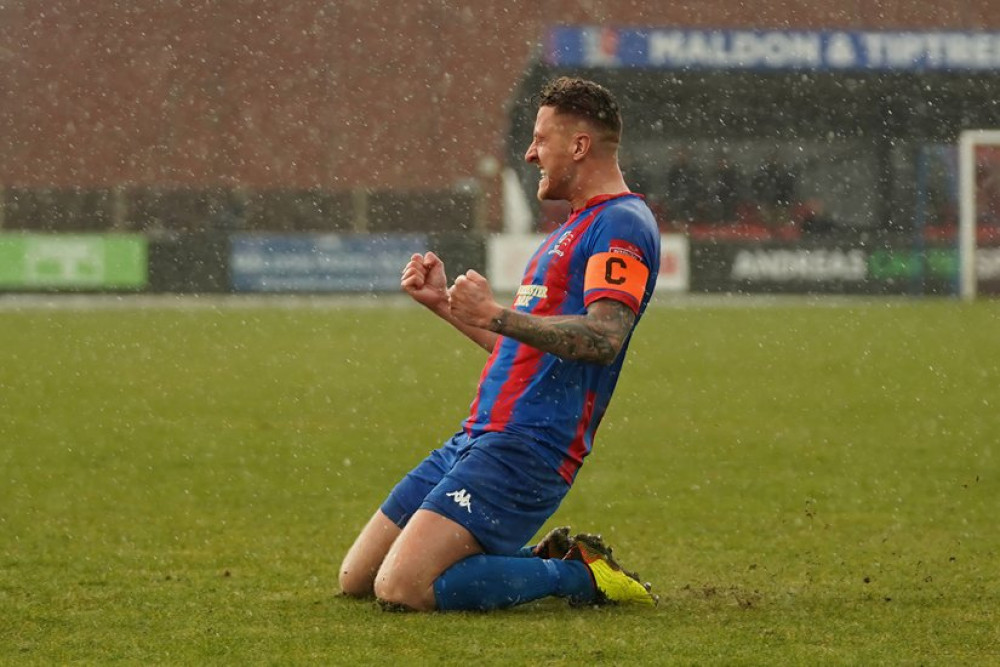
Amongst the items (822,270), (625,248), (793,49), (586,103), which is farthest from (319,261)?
(625,248)

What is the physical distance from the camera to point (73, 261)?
25.4 metres

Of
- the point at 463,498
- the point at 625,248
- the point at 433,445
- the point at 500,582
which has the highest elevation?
the point at 625,248

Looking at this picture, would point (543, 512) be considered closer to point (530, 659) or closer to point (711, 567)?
point (530, 659)

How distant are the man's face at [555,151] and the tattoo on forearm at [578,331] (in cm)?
55

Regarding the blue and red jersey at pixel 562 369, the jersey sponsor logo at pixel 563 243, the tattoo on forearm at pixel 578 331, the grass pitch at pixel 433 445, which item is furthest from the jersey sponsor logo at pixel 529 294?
the grass pitch at pixel 433 445

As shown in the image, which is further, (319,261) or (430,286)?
(319,261)

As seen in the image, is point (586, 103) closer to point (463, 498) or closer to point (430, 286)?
point (430, 286)

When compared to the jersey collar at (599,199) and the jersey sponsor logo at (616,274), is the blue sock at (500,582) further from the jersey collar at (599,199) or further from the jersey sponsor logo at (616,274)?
the jersey collar at (599,199)

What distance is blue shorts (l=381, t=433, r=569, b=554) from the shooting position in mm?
5371

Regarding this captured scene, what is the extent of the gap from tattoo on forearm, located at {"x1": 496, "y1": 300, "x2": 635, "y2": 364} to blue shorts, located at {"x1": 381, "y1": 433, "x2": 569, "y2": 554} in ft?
1.79

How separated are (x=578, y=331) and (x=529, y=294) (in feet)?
1.83

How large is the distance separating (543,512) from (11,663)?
1742 millimetres

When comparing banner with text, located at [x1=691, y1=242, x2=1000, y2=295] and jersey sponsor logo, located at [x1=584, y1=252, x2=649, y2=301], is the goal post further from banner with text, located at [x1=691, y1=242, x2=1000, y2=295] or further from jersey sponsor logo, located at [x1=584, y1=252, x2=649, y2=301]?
jersey sponsor logo, located at [x1=584, y1=252, x2=649, y2=301]

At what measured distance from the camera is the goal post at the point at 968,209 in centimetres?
2659
